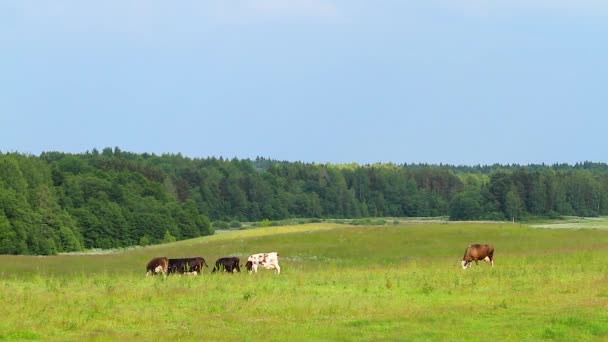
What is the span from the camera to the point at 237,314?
21.0m

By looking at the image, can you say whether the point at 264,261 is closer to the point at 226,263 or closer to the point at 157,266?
the point at 226,263

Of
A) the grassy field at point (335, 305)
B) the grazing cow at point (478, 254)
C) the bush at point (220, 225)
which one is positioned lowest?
the grassy field at point (335, 305)

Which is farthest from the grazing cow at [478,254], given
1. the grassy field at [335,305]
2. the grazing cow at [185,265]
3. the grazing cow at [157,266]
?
the grazing cow at [157,266]

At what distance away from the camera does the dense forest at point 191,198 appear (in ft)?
326

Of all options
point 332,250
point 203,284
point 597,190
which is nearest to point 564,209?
point 597,190

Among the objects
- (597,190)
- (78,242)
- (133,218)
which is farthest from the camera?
(597,190)

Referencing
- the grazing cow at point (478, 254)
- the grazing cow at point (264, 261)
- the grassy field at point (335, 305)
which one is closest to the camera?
the grassy field at point (335, 305)

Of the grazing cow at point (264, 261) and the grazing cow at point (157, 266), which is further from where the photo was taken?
the grazing cow at point (264, 261)

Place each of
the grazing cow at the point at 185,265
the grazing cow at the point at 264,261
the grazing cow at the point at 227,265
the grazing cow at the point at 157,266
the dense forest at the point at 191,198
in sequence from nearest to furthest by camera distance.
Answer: the grazing cow at the point at 157,266 < the grazing cow at the point at 185,265 < the grazing cow at the point at 227,265 < the grazing cow at the point at 264,261 < the dense forest at the point at 191,198

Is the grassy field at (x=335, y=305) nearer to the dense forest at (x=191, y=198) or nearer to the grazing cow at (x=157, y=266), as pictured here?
the grazing cow at (x=157, y=266)

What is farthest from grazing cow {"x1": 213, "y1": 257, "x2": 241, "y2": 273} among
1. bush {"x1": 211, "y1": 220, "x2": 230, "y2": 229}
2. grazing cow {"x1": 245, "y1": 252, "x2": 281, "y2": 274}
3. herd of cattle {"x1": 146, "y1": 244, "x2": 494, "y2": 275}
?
bush {"x1": 211, "y1": 220, "x2": 230, "y2": 229}

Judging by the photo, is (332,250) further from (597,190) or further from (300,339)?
(597,190)

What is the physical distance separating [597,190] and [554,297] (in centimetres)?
15391

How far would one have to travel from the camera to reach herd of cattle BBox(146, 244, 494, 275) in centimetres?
3681
